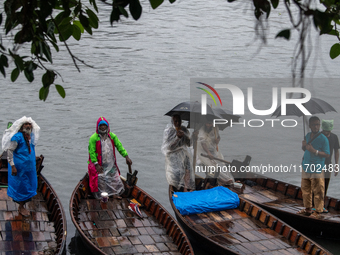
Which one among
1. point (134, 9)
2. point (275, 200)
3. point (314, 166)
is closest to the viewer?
point (134, 9)

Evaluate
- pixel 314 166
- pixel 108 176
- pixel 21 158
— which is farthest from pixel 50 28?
pixel 314 166

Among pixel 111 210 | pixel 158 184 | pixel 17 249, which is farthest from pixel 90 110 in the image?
pixel 17 249

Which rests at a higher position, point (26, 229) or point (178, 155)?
point (178, 155)

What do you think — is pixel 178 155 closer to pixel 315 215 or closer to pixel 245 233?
pixel 245 233

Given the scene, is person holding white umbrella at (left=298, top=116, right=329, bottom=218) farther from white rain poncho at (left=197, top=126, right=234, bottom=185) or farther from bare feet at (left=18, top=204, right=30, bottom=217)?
bare feet at (left=18, top=204, right=30, bottom=217)

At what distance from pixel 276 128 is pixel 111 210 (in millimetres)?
9815

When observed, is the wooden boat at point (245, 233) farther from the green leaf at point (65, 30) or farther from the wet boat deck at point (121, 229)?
the green leaf at point (65, 30)

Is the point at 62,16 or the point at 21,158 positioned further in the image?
the point at 21,158

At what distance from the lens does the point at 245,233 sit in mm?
7215

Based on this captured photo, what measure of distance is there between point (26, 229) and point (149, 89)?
41.3 ft

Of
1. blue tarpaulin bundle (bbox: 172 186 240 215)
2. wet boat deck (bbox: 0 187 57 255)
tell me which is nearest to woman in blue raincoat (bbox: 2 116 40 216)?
wet boat deck (bbox: 0 187 57 255)

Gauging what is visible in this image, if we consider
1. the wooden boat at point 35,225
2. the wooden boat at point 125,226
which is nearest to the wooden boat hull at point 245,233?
the wooden boat at point 125,226

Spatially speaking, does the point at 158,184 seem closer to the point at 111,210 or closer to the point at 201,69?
the point at 111,210

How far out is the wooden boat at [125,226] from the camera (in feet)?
21.4
